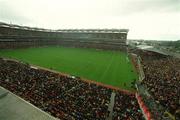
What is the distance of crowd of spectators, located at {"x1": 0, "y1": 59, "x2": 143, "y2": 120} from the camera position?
17.2 metres

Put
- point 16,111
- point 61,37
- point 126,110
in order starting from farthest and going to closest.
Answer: point 61,37
point 126,110
point 16,111

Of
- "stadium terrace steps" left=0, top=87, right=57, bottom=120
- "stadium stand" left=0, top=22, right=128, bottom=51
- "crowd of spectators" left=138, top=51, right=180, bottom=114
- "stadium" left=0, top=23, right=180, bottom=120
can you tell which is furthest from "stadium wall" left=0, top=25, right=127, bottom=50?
"stadium terrace steps" left=0, top=87, right=57, bottom=120

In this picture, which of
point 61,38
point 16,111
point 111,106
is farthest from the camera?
point 61,38

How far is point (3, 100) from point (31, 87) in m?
9.11

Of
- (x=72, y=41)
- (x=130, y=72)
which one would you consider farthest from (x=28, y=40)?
(x=130, y=72)

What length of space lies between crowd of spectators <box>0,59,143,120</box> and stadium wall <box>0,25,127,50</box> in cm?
3863

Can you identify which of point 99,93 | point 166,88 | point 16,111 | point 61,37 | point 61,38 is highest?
point 61,37

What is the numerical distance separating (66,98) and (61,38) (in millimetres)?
68372

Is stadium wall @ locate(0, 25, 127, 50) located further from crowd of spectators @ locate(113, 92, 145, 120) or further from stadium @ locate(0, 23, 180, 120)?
crowd of spectators @ locate(113, 92, 145, 120)

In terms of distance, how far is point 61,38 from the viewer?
86375 millimetres

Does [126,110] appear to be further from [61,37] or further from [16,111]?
[61,37]

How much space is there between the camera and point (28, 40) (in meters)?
69.4

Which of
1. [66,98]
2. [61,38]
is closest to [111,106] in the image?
[66,98]

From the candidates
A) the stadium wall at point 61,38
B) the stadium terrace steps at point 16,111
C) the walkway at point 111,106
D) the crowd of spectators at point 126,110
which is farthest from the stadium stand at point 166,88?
the stadium wall at point 61,38
